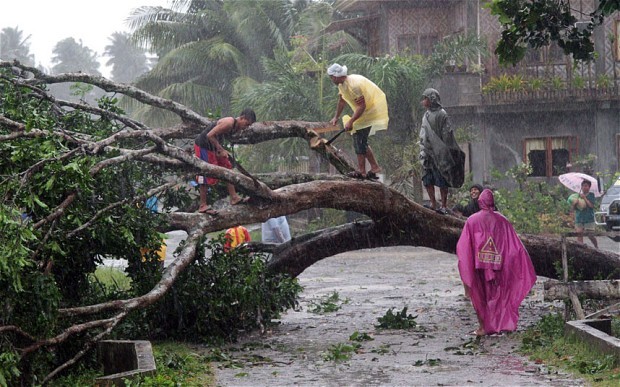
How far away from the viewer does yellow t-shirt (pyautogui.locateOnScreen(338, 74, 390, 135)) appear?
44.9 ft

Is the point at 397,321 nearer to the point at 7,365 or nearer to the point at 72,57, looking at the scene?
the point at 7,365

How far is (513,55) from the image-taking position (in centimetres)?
974

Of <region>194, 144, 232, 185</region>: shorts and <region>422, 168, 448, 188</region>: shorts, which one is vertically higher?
<region>194, 144, 232, 185</region>: shorts

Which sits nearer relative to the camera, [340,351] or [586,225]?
[340,351]

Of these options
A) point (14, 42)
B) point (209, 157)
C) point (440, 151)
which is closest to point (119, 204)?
point (209, 157)

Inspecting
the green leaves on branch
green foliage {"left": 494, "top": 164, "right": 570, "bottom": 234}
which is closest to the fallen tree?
the green leaves on branch

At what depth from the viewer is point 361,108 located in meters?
13.7

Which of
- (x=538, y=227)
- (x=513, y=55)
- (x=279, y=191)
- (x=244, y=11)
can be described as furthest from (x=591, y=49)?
(x=244, y=11)

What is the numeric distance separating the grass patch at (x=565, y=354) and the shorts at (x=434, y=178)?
2.40 meters

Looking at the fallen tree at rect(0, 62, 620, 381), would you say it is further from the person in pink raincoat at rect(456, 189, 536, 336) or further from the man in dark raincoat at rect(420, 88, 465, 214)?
the person in pink raincoat at rect(456, 189, 536, 336)

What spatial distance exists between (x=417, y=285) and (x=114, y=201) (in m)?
7.90

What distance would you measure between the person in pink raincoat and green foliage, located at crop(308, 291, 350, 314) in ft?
8.87

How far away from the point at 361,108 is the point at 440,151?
1.16m

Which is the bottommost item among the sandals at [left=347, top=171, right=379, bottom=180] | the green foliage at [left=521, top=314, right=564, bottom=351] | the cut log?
the green foliage at [left=521, top=314, right=564, bottom=351]
